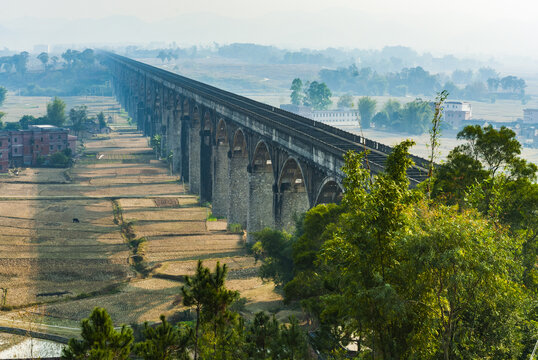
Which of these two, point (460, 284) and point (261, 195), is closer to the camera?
point (460, 284)

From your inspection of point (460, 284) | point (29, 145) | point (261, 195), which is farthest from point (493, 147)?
point (29, 145)

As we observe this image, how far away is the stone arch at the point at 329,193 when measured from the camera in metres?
51.7

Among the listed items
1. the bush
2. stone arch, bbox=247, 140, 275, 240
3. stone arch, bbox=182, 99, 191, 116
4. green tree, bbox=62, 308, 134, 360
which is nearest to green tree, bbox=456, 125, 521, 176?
green tree, bbox=62, 308, 134, 360

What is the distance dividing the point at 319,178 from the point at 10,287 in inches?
A: 1152

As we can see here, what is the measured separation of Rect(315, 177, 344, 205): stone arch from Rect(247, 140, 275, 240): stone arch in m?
19.5

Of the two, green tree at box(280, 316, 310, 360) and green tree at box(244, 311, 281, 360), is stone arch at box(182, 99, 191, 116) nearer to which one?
green tree at box(244, 311, 281, 360)

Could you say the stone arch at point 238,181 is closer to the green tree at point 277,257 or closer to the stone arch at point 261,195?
the stone arch at point 261,195

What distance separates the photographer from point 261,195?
73438 mm

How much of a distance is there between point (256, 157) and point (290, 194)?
8.95 m

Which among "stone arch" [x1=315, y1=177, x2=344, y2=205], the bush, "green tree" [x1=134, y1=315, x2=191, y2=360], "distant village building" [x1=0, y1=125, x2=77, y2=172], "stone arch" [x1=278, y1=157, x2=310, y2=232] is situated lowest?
→ the bush

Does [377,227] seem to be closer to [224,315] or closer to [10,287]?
[224,315]

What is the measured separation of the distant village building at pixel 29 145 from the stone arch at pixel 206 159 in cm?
4399

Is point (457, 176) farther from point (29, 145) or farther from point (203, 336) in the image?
point (29, 145)

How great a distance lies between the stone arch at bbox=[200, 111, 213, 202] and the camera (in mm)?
92312
